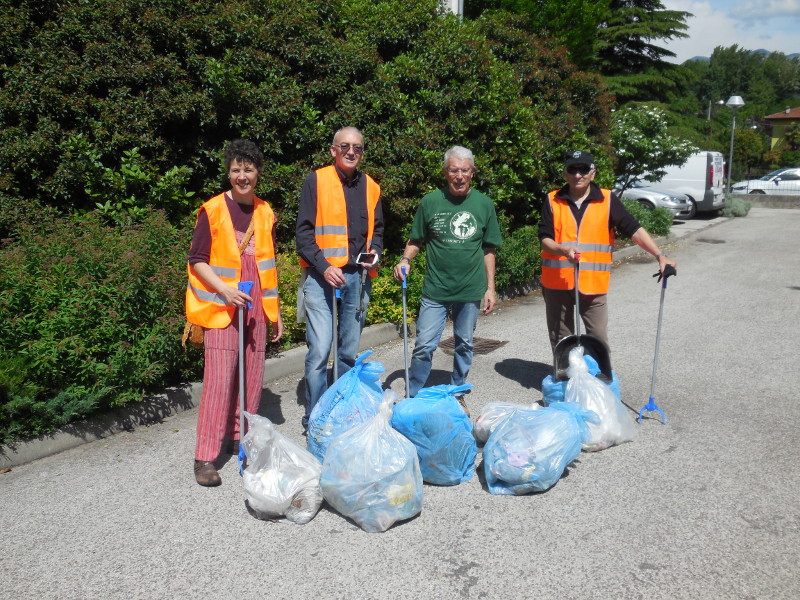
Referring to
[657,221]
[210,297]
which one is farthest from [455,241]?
[657,221]

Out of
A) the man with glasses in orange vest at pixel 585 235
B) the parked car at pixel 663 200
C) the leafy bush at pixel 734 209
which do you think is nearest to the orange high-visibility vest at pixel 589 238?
the man with glasses in orange vest at pixel 585 235

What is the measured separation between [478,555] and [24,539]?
221 centimetres

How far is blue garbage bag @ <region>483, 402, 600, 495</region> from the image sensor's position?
3818mm

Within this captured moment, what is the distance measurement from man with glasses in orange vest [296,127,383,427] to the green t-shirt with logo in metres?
0.49

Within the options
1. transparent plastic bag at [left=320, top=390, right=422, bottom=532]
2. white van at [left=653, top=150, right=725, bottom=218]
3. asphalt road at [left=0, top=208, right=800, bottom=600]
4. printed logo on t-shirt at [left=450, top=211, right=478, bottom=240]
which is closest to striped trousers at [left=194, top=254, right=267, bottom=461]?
asphalt road at [left=0, top=208, right=800, bottom=600]

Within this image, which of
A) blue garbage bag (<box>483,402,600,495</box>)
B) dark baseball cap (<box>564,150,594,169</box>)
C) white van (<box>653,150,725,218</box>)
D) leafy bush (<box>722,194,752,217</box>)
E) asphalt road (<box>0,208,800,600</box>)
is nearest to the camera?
asphalt road (<box>0,208,800,600</box>)

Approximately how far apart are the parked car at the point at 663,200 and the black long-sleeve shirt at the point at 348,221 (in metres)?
16.2

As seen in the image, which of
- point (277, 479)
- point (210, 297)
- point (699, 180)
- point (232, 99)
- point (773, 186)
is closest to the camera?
point (277, 479)

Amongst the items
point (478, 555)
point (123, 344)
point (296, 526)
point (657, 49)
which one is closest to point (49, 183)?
point (123, 344)

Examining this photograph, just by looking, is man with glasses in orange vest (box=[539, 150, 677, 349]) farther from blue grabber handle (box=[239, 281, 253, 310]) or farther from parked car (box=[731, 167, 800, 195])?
parked car (box=[731, 167, 800, 195])

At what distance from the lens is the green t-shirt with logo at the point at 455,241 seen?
490 cm

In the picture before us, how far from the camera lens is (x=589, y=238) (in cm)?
504

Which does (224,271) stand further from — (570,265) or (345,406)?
(570,265)

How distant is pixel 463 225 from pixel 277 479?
220 centimetres
